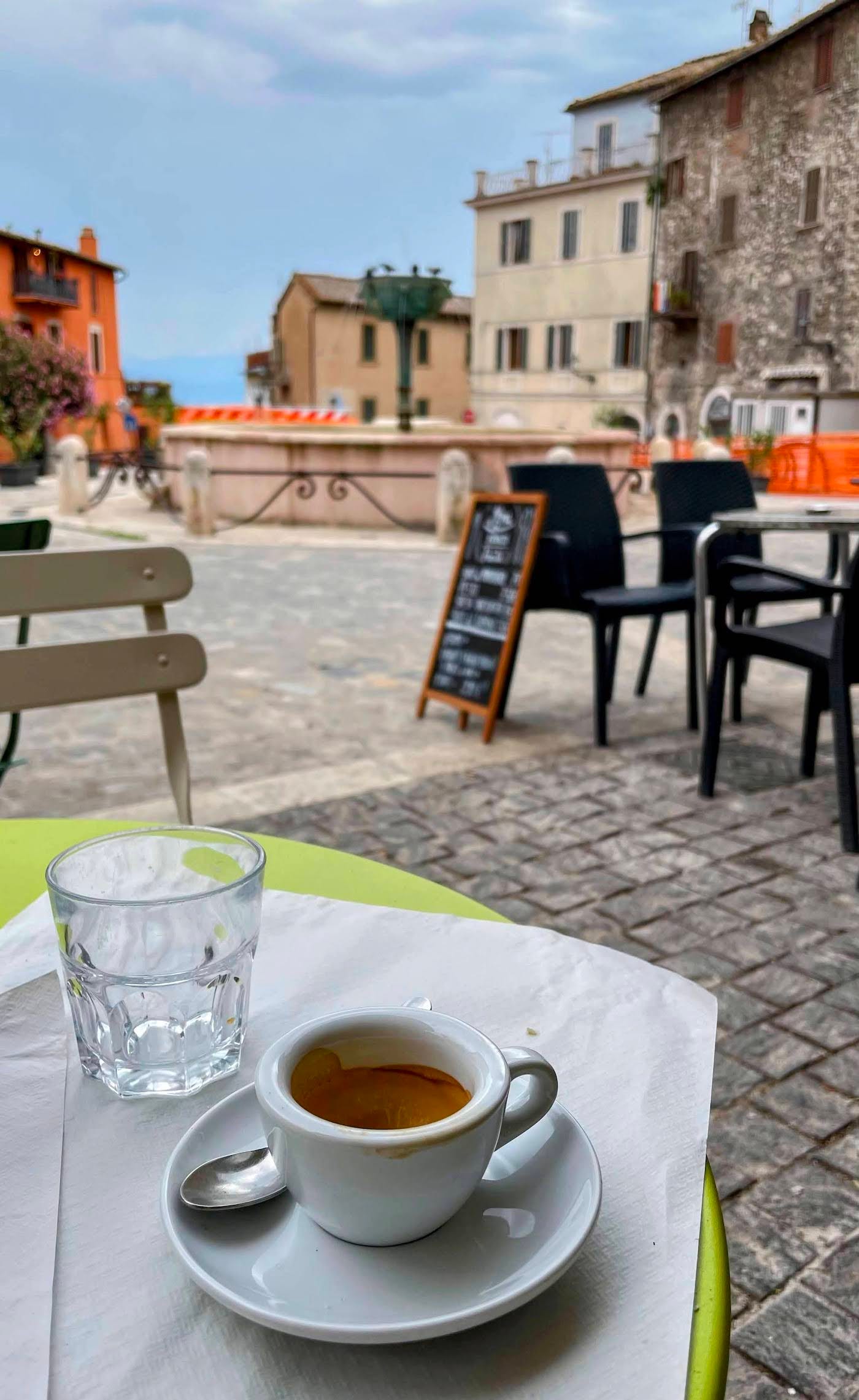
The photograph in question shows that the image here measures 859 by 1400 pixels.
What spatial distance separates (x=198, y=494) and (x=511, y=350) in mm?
22894

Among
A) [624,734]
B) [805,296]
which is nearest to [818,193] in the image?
[805,296]

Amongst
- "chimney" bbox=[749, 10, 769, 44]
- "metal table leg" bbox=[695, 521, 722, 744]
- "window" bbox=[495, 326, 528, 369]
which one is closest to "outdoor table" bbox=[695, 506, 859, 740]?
"metal table leg" bbox=[695, 521, 722, 744]

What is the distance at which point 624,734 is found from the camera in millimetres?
4168

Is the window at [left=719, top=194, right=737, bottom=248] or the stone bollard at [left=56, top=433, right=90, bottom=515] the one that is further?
the window at [left=719, top=194, right=737, bottom=248]

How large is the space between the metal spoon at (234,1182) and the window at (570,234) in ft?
99.7

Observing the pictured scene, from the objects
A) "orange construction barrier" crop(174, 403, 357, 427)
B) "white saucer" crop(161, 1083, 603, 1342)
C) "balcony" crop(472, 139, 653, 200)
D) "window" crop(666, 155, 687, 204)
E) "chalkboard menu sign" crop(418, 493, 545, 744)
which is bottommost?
"chalkboard menu sign" crop(418, 493, 545, 744)

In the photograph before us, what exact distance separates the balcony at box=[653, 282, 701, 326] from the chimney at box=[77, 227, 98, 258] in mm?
14281

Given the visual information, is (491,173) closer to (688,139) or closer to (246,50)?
(688,139)

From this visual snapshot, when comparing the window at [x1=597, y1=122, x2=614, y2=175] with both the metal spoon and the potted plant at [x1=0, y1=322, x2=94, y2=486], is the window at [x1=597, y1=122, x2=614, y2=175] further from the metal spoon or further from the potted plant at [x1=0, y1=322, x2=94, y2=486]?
the metal spoon

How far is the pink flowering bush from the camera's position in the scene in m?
18.2

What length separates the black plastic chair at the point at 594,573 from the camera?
3.97m

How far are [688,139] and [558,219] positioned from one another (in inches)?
204

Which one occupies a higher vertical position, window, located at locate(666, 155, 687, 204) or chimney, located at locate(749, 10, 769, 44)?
chimney, located at locate(749, 10, 769, 44)

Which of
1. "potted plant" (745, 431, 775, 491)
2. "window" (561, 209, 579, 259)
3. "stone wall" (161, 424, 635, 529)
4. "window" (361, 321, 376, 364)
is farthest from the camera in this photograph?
"window" (361, 321, 376, 364)
